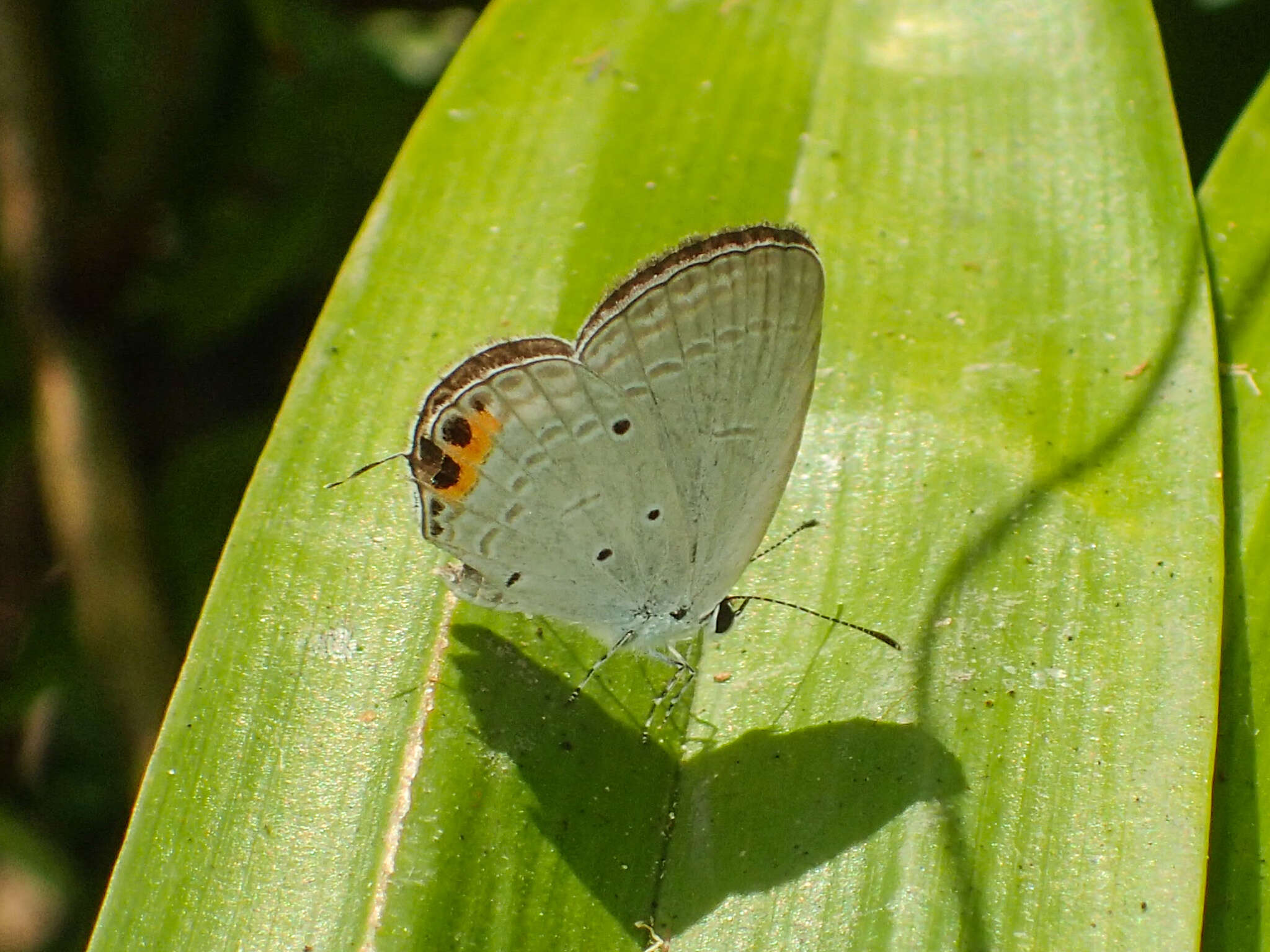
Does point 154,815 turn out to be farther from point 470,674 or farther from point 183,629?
point 183,629

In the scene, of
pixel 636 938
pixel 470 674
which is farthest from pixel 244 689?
pixel 636 938

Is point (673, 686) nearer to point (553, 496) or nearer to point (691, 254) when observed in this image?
point (553, 496)

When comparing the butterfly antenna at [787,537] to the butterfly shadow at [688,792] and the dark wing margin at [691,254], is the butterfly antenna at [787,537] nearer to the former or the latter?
the butterfly shadow at [688,792]

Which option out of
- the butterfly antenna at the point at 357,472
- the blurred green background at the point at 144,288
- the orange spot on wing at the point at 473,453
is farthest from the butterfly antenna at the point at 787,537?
the blurred green background at the point at 144,288

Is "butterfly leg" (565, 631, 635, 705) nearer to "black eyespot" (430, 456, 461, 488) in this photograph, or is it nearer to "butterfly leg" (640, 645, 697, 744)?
"butterfly leg" (640, 645, 697, 744)

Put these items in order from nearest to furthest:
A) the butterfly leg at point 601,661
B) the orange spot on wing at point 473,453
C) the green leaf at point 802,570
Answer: the green leaf at point 802,570 < the orange spot on wing at point 473,453 < the butterfly leg at point 601,661

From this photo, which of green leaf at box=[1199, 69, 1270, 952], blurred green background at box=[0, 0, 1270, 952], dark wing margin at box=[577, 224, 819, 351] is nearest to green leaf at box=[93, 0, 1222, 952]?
green leaf at box=[1199, 69, 1270, 952]

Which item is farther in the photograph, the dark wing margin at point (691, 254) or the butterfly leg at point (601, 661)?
the butterfly leg at point (601, 661)
